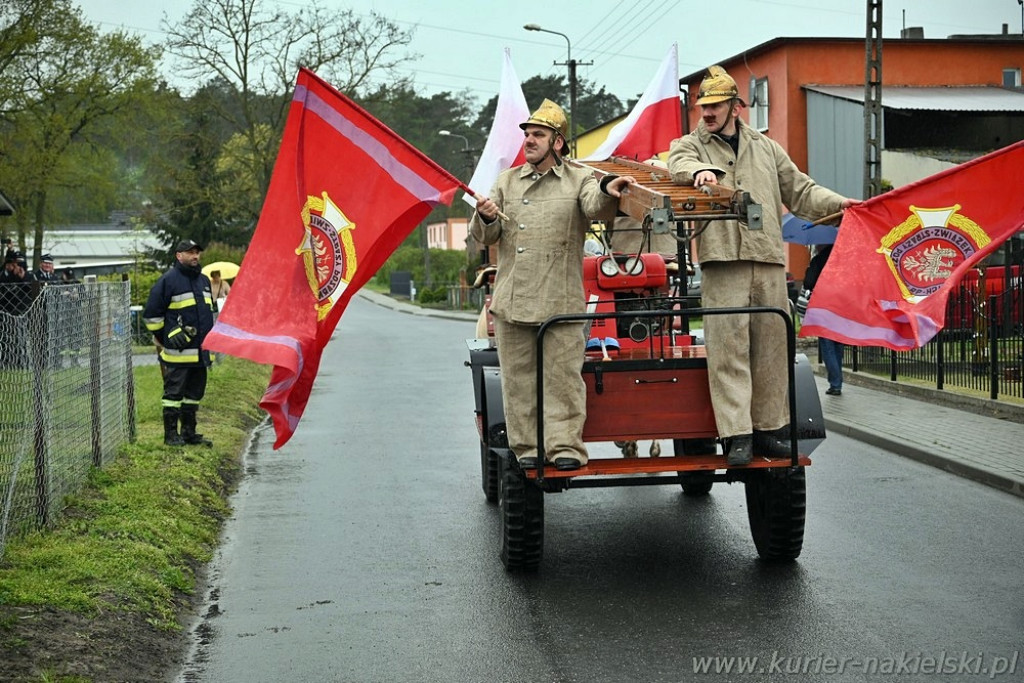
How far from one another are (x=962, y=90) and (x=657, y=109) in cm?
2776

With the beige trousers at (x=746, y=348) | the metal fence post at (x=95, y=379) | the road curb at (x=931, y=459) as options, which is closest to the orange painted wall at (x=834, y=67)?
the road curb at (x=931, y=459)

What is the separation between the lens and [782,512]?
767 cm

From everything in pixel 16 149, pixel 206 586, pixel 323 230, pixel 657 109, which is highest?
pixel 16 149

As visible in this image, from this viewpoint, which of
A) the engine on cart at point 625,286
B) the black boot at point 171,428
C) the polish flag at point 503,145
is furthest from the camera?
the black boot at point 171,428

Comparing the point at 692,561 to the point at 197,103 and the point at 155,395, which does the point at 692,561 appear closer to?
the point at 155,395

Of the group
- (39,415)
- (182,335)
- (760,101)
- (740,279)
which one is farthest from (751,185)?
(760,101)

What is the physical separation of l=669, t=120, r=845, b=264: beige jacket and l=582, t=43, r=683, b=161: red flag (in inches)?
191

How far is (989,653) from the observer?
5.91 meters

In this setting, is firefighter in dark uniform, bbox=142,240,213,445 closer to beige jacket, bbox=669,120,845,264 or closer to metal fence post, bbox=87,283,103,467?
metal fence post, bbox=87,283,103,467

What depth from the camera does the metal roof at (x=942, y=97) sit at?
104 ft

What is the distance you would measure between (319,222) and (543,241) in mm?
1287

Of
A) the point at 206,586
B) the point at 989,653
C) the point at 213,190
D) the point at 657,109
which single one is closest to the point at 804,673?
the point at 989,653

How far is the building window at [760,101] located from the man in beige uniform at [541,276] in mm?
32122

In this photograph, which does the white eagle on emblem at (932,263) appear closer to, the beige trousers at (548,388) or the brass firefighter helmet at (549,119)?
the beige trousers at (548,388)
